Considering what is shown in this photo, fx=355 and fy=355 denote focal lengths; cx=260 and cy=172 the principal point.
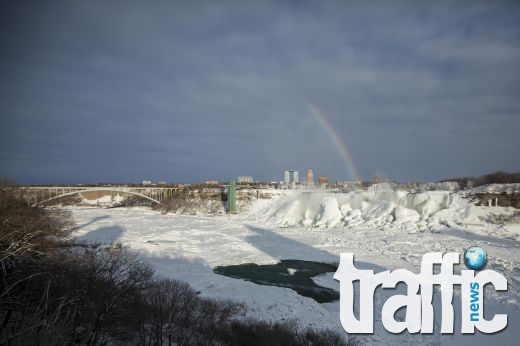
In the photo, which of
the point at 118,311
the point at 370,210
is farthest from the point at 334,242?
the point at 118,311

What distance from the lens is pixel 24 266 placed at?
740 centimetres

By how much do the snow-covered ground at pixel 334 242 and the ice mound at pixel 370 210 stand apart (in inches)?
4.3

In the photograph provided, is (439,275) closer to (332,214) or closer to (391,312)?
(391,312)

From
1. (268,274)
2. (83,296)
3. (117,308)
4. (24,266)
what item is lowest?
(268,274)

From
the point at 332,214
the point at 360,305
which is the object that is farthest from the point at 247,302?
the point at 332,214

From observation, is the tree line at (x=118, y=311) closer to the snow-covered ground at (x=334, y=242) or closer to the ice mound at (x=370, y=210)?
the snow-covered ground at (x=334, y=242)

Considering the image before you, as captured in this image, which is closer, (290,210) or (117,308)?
(117,308)

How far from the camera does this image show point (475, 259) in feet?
62.5

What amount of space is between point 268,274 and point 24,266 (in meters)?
13.1

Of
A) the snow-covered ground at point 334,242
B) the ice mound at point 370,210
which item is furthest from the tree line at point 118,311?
the ice mound at point 370,210

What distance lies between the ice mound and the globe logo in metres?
10.1

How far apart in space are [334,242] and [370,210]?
1286 cm

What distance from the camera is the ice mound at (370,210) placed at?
32719 millimetres

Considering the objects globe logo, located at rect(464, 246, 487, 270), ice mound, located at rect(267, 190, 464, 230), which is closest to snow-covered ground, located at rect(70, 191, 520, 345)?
ice mound, located at rect(267, 190, 464, 230)
